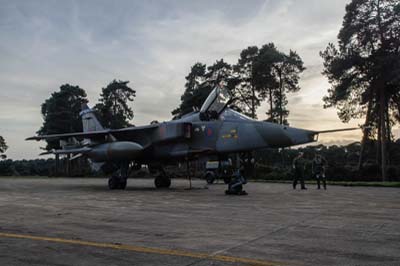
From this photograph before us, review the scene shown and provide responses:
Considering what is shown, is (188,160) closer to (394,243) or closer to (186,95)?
(394,243)

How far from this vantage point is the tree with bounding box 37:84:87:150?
5502cm

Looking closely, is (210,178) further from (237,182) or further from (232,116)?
(237,182)

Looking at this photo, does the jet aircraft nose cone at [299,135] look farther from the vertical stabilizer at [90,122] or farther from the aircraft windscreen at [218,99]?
the vertical stabilizer at [90,122]

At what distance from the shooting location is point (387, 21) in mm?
32656

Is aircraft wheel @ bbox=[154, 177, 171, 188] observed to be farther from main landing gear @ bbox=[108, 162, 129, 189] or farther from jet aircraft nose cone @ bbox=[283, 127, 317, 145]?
jet aircraft nose cone @ bbox=[283, 127, 317, 145]

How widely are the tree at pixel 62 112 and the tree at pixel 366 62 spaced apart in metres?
36.5

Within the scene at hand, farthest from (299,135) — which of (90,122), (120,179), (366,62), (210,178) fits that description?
(366,62)

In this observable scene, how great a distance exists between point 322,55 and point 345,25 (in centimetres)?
319

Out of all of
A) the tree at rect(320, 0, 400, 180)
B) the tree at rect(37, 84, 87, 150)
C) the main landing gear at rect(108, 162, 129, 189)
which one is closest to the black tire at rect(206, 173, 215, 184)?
the main landing gear at rect(108, 162, 129, 189)

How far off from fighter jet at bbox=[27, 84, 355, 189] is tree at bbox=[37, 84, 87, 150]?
1458 inches

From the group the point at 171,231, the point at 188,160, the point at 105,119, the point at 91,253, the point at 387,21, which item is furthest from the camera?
the point at 105,119

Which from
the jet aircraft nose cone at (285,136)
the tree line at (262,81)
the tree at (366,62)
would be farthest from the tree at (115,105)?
the jet aircraft nose cone at (285,136)

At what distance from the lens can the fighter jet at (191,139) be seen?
43.7 feet

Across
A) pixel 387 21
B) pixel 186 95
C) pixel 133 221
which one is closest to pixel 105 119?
pixel 186 95
